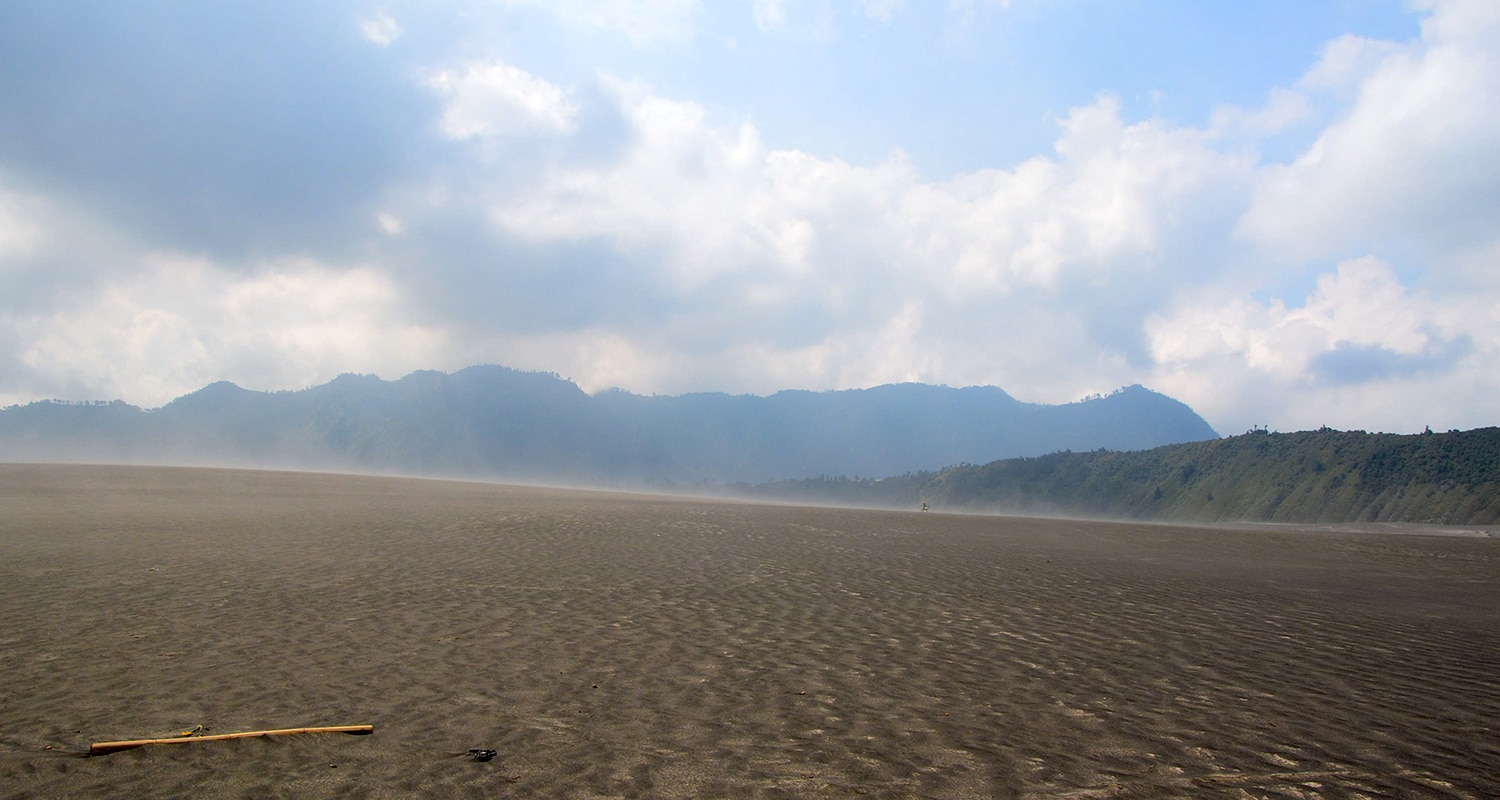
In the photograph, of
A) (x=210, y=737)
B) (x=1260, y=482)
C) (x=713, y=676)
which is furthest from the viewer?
(x=1260, y=482)

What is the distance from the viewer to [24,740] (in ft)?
17.9

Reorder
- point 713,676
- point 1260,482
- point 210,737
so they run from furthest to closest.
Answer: point 1260,482, point 713,676, point 210,737

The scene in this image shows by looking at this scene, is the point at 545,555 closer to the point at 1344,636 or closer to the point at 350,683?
the point at 350,683

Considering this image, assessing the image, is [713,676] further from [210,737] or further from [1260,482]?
[1260,482]

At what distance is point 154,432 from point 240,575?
195m

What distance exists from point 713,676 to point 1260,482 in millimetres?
79993

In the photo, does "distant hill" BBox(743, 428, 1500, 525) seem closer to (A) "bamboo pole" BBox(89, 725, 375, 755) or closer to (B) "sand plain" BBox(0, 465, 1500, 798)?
(B) "sand plain" BBox(0, 465, 1500, 798)

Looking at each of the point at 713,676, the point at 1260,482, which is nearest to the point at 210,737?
the point at 713,676

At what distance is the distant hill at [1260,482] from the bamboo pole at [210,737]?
65.9 meters

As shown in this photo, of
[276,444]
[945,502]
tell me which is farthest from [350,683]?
[276,444]

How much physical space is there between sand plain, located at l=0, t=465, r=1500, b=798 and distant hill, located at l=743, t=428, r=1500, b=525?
167 ft

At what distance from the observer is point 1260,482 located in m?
71.2

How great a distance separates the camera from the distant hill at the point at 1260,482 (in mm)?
55094

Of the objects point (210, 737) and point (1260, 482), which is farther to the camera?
point (1260, 482)
